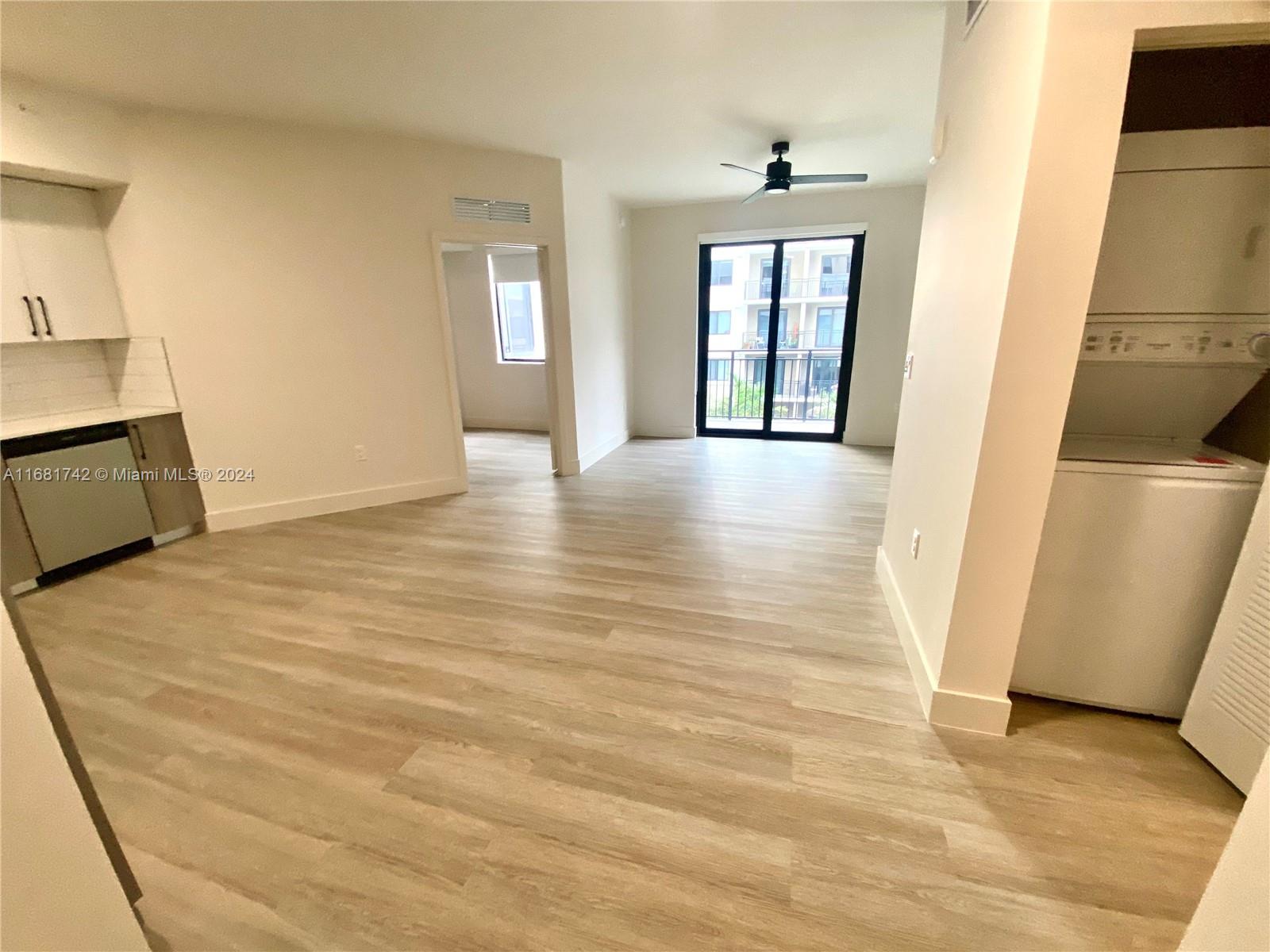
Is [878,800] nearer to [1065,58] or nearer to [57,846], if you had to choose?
[57,846]

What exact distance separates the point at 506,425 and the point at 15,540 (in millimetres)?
4699

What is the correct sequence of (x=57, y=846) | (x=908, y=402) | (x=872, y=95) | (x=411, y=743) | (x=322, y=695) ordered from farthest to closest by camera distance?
1. (x=872, y=95)
2. (x=908, y=402)
3. (x=322, y=695)
4. (x=411, y=743)
5. (x=57, y=846)

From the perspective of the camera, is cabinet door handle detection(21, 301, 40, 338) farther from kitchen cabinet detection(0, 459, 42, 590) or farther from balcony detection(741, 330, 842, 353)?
balcony detection(741, 330, 842, 353)

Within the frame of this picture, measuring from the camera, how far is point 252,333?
3512mm

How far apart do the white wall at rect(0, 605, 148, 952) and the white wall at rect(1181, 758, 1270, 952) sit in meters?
1.68

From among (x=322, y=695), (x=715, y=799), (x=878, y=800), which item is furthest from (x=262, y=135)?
(x=878, y=800)

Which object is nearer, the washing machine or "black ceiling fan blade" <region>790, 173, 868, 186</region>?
the washing machine

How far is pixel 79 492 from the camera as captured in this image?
300 centimetres

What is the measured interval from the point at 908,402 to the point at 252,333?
4.24 m

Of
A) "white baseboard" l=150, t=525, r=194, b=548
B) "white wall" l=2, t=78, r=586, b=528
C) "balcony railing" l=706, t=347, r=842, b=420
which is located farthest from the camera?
"balcony railing" l=706, t=347, r=842, b=420

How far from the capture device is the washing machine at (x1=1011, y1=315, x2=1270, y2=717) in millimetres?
1616

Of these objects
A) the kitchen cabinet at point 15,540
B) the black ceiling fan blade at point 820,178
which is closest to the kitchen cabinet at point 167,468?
the kitchen cabinet at point 15,540

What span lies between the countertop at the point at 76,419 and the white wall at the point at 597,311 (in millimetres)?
2969

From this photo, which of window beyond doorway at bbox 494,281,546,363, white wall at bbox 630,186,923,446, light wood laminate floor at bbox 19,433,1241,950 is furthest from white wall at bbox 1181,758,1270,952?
window beyond doorway at bbox 494,281,546,363
